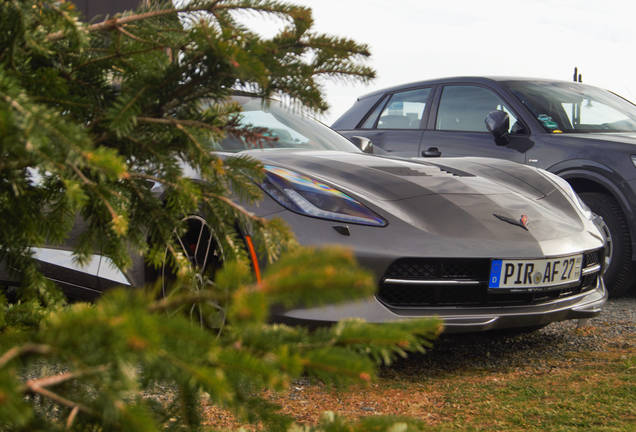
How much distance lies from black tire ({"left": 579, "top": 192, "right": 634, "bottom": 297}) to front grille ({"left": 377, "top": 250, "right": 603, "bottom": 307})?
7.03ft

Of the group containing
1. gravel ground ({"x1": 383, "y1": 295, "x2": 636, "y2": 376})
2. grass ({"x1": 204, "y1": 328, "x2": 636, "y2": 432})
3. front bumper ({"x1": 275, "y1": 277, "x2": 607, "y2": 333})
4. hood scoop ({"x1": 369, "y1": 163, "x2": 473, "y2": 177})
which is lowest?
gravel ground ({"x1": 383, "y1": 295, "x2": 636, "y2": 376})

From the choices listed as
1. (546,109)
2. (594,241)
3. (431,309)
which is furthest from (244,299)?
(546,109)

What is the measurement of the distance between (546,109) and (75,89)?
15.4ft

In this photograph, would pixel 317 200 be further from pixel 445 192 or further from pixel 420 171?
pixel 420 171

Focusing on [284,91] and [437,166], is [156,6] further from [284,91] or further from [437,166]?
[437,166]

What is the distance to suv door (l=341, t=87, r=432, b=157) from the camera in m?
5.98

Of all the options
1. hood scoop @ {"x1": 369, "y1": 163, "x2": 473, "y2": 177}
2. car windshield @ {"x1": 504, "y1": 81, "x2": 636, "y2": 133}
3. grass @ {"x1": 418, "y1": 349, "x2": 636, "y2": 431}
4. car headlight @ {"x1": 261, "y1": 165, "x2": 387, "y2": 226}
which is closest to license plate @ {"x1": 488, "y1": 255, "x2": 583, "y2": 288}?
grass @ {"x1": 418, "y1": 349, "x2": 636, "y2": 431}

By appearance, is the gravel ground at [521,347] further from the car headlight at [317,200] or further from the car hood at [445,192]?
the car headlight at [317,200]

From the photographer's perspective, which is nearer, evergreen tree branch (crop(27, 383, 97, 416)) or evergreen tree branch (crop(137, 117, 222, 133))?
evergreen tree branch (crop(27, 383, 97, 416))

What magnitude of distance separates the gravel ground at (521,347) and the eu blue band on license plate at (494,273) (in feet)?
1.44

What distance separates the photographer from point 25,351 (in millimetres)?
756

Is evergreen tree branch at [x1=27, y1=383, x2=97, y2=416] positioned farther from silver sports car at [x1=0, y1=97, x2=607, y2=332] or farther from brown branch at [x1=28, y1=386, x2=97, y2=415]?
silver sports car at [x1=0, y1=97, x2=607, y2=332]

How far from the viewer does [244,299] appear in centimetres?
75

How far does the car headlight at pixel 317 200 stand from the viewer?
8.96 ft
